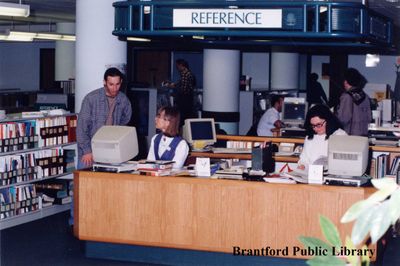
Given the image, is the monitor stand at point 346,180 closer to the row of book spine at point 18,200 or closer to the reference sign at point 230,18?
the reference sign at point 230,18

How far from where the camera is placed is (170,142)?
6.59 meters

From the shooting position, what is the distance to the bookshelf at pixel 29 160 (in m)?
7.68

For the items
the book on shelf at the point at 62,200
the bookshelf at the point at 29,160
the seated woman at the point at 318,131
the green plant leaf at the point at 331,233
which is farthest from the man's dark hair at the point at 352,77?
the green plant leaf at the point at 331,233

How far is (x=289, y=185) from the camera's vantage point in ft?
18.7

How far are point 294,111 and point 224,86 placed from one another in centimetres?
139

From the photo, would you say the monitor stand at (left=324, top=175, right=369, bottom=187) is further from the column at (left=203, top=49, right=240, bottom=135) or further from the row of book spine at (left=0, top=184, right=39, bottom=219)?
the column at (left=203, top=49, right=240, bottom=135)

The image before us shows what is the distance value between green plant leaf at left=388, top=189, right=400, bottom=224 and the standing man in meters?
5.78

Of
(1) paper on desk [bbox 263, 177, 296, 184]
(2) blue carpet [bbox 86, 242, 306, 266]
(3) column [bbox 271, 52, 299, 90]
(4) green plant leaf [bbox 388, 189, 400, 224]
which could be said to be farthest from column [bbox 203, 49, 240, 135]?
(4) green plant leaf [bbox 388, 189, 400, 224]

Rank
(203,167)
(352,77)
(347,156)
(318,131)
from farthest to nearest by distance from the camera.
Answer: (352,77) → (318,131) → (203,167) → (347,156)

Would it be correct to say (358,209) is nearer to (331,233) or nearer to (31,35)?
(331,233)

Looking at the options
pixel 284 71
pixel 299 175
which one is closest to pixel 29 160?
pixel 299 175

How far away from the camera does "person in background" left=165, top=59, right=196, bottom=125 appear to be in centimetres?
1163

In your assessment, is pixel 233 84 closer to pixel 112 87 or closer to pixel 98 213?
pixel 112 87

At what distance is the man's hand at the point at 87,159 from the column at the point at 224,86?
5.30m
